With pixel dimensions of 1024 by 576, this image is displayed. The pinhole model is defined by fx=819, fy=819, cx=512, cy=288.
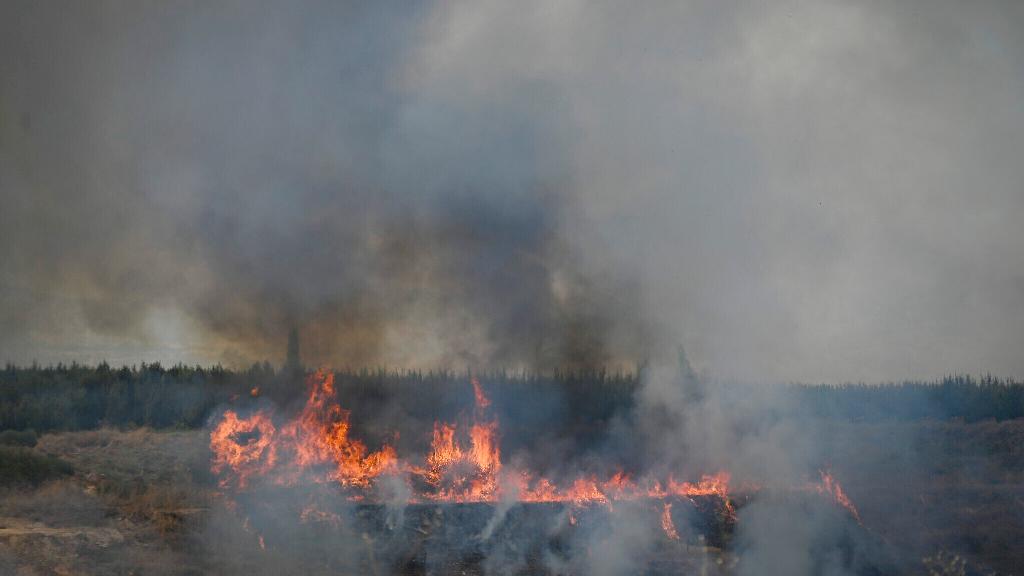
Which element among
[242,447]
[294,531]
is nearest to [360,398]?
[242,447]

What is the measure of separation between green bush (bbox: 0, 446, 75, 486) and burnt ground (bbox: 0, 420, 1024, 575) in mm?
496

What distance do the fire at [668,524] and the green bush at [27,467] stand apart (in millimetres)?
17102

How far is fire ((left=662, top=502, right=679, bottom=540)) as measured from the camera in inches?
877

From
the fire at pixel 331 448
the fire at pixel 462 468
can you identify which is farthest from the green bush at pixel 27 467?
the fire at pixel 462 468

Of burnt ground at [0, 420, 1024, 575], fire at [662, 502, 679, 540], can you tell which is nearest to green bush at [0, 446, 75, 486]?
burnt ground at [0, 420, 1024, 575]

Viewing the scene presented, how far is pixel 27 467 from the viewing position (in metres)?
23.0

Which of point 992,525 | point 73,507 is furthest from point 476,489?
point 992,525

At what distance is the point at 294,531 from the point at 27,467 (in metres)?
8.07

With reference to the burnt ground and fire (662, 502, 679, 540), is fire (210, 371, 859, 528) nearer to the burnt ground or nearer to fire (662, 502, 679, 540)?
fire (662, 502, 679, 540)

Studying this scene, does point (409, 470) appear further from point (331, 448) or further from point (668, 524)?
point (668, 524)

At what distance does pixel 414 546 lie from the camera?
21.5m

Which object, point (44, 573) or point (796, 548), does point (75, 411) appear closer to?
point (44, 573)

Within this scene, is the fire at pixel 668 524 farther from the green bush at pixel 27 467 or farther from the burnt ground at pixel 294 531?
the green bush at pixel 27 467

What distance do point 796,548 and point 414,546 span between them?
33.1 feet
